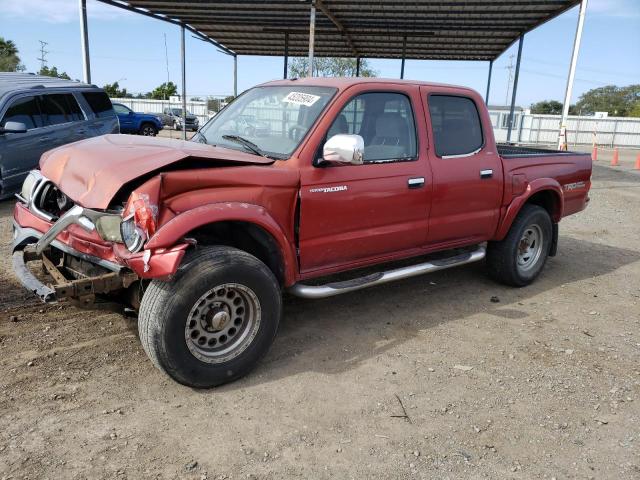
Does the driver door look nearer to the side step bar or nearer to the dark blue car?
the side step bar

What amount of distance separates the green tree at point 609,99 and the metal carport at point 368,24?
71.5 m

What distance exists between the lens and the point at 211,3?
43.2ft

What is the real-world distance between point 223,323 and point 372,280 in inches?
→ 52.2

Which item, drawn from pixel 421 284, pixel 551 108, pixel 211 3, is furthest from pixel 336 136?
pixel 551 108

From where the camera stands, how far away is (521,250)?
569 centimetres

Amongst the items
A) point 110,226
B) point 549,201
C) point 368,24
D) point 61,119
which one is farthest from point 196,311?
point 368,24

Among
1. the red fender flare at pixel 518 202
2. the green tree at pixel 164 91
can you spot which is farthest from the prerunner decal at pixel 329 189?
the green tree at pixel 164 91

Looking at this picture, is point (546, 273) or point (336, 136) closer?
point (336, 136)

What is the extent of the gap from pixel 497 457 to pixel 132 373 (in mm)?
2315

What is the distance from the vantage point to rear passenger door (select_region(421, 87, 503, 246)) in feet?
14.8

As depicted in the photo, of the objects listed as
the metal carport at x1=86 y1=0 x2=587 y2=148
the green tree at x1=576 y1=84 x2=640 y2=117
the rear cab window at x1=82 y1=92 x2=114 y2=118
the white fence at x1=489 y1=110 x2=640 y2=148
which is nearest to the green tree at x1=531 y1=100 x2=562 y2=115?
the green tree at x1=576 y1=84 x2=640 y2=117

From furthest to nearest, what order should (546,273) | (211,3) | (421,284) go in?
(211,3) → (546,273) → (421,284)

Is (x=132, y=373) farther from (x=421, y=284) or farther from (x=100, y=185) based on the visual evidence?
(x=421, y=284)

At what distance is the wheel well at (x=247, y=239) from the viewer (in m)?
3.50
